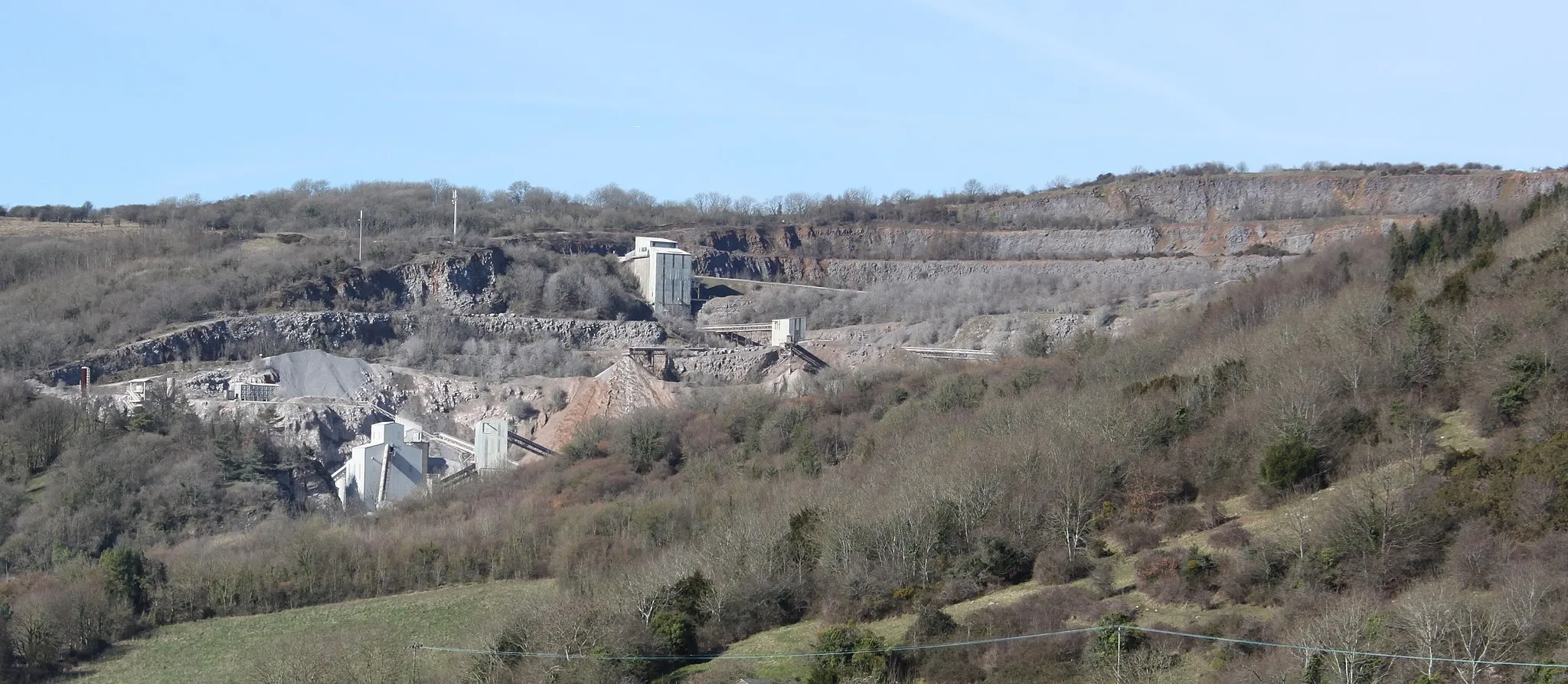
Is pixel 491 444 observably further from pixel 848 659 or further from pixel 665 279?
pixel 665 279

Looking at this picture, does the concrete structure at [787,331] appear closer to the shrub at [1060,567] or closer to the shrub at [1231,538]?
the shrub at [1060,567]

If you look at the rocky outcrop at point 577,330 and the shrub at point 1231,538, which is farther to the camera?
the rocky outcrop at point 577,330

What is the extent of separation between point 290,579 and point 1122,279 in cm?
5181

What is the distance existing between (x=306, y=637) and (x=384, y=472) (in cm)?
2131

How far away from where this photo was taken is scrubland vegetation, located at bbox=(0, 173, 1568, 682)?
2325 cm

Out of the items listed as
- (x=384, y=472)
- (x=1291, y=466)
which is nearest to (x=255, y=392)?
(x=384, y=472)

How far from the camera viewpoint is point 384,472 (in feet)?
169

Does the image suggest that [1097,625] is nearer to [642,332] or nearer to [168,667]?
[168,667]

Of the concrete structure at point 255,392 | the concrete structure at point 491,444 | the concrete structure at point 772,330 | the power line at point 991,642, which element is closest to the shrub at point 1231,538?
the power line at point 991,642

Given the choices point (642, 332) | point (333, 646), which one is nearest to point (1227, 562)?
point (333, 646)

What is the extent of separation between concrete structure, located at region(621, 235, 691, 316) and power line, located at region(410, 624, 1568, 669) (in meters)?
52.8

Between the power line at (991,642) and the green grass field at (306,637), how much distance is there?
1188 mm

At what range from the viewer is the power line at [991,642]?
19.1 metres

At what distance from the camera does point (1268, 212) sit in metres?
92.8
